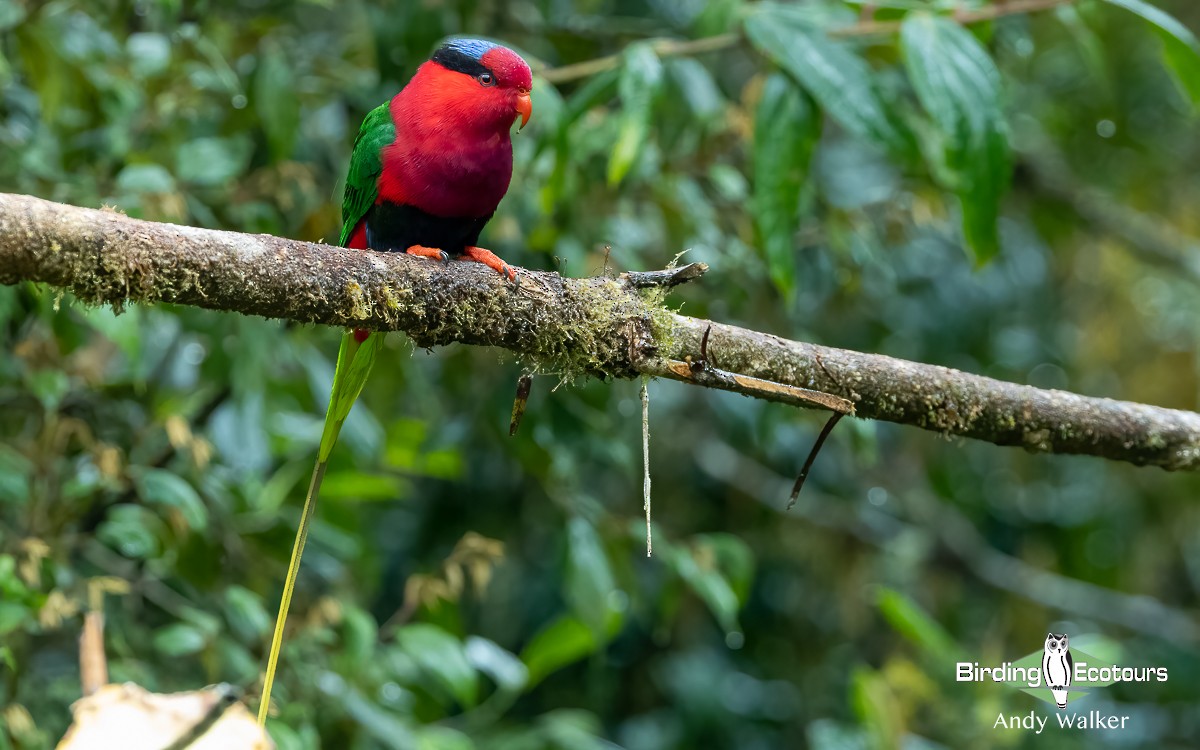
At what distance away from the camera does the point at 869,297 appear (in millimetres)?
4598

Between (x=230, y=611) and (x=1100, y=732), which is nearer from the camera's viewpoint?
(x=230, y=611)

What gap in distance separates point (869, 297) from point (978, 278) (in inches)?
44.4

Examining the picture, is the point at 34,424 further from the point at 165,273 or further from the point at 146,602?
the point at 165,273

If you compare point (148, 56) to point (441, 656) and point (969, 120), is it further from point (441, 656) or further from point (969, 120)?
point (969, 120)

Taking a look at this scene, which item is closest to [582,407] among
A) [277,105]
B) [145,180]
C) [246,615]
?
[246,615]

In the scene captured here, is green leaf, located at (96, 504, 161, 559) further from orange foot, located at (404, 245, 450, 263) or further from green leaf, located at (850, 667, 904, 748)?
green leaf, located at (850, 667, 904, 748)

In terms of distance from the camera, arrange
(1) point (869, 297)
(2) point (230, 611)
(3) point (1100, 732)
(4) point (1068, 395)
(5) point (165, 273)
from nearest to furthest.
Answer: (5) point (165, 273), (4) point (1068, 395), (2) point (230, 611), (1) point (869, 297), (3) point (1100, 732)

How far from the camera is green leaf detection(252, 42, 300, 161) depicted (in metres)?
2.93

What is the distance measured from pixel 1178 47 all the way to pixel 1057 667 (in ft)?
5.45

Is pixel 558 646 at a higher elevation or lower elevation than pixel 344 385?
lower

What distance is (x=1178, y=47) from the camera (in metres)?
2.61

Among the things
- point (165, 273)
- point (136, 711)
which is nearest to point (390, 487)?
point (165, 273)

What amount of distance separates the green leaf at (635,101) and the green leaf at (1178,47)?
108cm

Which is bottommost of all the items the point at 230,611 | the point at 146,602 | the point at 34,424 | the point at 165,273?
the point at 146,602
